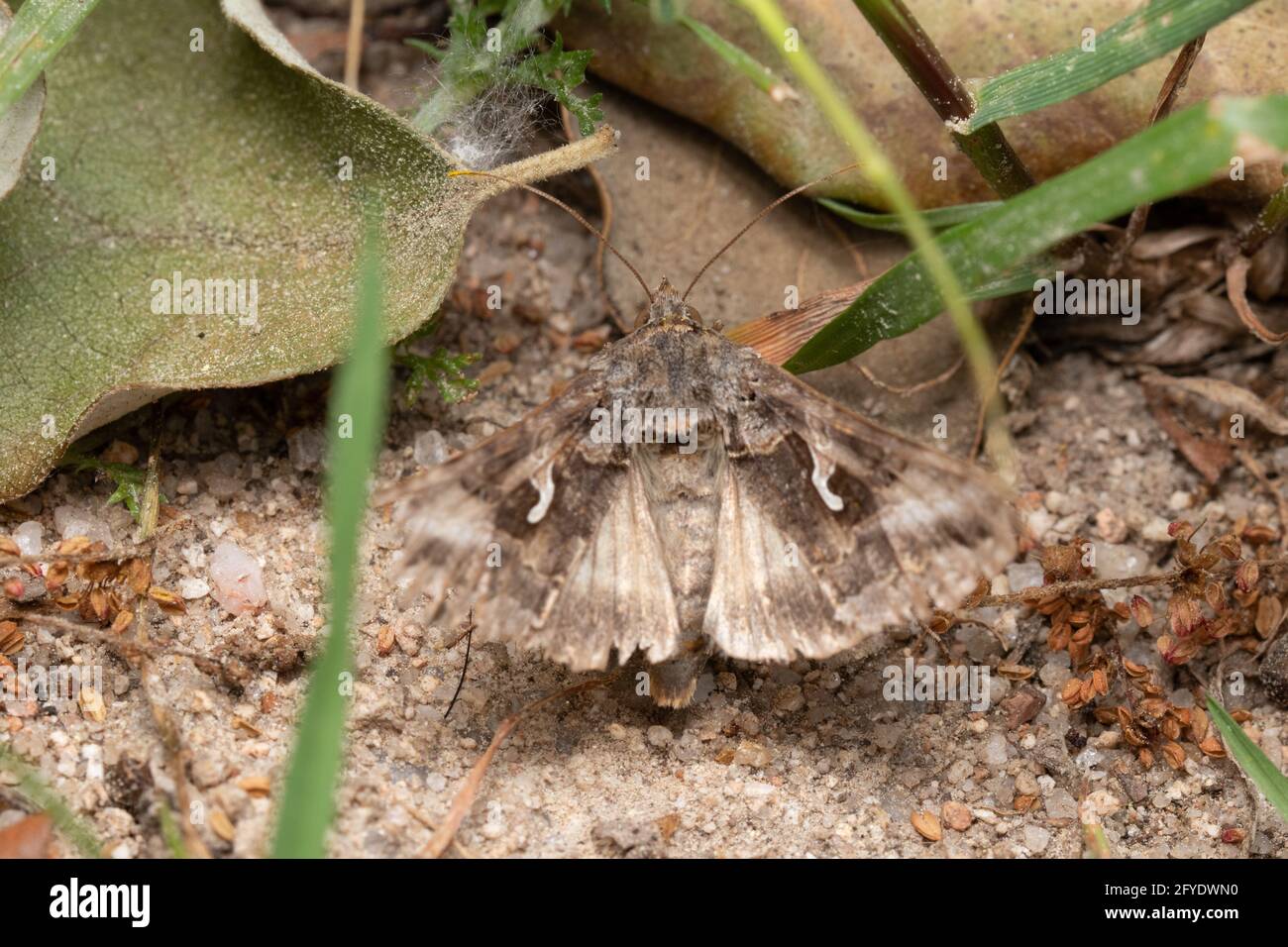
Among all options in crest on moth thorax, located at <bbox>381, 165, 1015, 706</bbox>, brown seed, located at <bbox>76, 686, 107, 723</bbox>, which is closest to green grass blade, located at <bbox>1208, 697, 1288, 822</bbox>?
crest on moth thorax, located at <bbox>381, 165, 1015, 706</bbox>

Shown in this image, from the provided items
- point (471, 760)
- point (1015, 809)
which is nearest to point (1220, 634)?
point (1015, 809)

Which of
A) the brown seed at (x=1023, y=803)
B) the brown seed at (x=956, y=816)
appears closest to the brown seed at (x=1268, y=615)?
the brown seed at (x=1023, y=803)

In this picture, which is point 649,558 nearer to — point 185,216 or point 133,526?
point 133,526

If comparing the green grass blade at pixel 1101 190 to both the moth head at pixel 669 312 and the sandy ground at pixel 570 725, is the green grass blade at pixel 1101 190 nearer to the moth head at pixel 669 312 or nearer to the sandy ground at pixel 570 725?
the moth head at pixel 669 312

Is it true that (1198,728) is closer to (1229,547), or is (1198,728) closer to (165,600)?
(1229,547)

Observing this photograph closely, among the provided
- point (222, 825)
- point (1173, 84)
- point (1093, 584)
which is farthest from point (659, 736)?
point (1173, 84)

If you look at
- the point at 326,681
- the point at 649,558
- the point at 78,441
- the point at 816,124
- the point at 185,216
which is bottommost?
the point at 326,681

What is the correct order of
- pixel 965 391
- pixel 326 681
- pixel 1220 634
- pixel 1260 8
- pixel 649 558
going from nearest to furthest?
pixel 326 681
pixel 649 558
pixel 1220 634
pixel 1260 8
pixel 965 391
